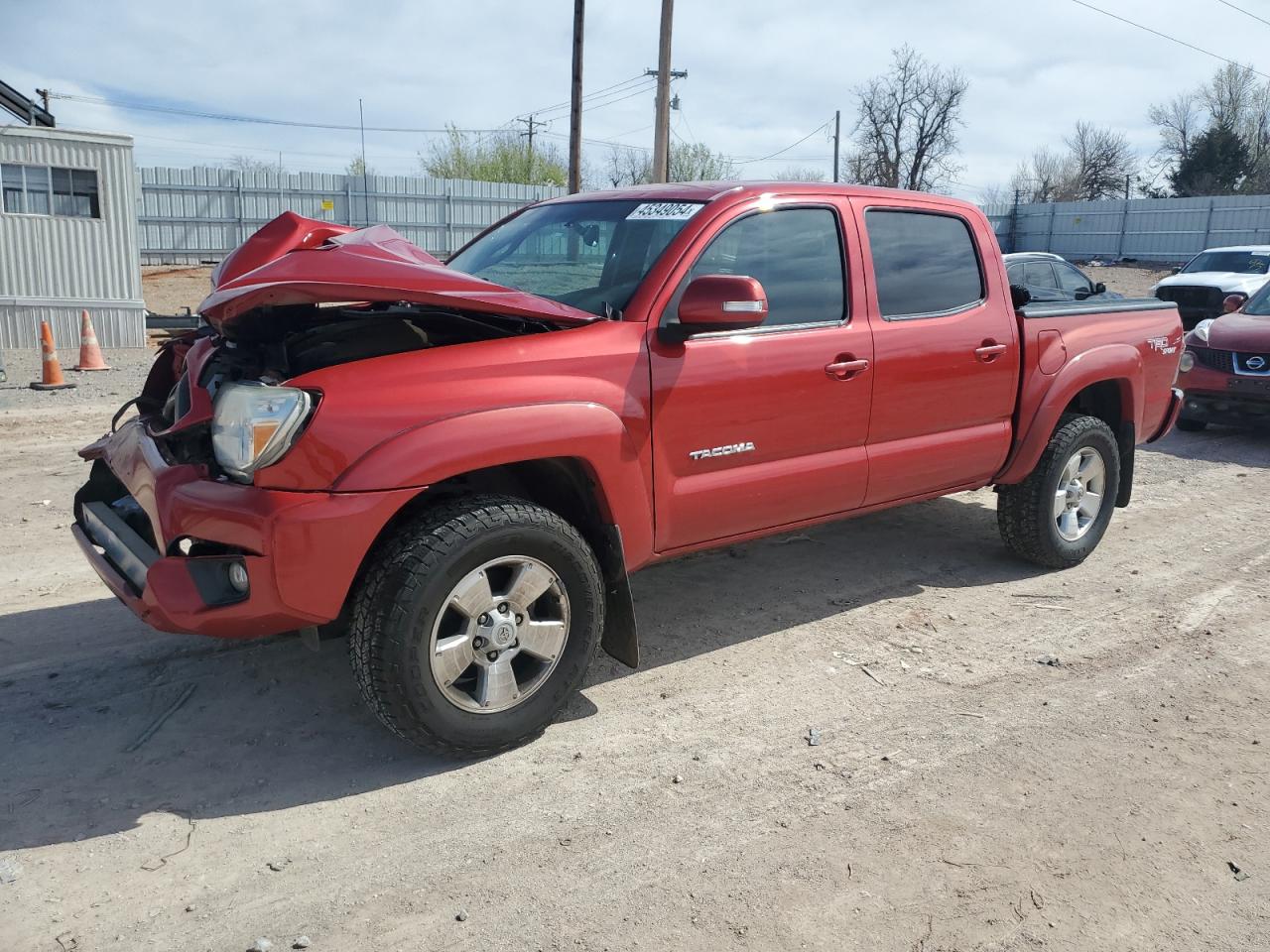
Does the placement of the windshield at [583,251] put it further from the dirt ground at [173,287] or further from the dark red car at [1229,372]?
the dirt ground at [173,287]

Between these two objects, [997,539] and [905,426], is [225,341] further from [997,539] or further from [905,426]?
[997,539]

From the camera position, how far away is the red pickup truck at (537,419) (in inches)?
122

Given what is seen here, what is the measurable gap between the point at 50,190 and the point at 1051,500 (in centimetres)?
1361

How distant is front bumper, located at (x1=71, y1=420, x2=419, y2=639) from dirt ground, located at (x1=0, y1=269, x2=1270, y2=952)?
62cm

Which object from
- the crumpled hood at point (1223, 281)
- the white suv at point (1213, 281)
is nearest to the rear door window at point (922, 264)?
the white suv at point (1213, 281)

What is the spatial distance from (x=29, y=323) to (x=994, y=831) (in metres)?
14.6

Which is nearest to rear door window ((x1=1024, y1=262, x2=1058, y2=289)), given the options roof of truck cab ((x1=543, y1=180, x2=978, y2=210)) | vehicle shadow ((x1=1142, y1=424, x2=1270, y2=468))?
vehicle shadow ((x1=1142, y1=424, x2=1270, y2=468))

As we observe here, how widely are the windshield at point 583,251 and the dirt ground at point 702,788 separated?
157 centimetres

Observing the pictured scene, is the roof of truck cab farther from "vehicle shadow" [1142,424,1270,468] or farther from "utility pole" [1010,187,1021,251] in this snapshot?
"utility pole" [1010,187,1021,251]

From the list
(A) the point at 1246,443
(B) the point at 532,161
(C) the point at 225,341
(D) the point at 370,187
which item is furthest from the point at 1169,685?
(B) the point at 532,161

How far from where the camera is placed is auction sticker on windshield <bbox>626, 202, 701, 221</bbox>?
4.09 metres

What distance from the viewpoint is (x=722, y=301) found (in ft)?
11.8

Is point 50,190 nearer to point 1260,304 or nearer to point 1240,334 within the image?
point 1240,334

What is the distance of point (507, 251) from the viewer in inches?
181
